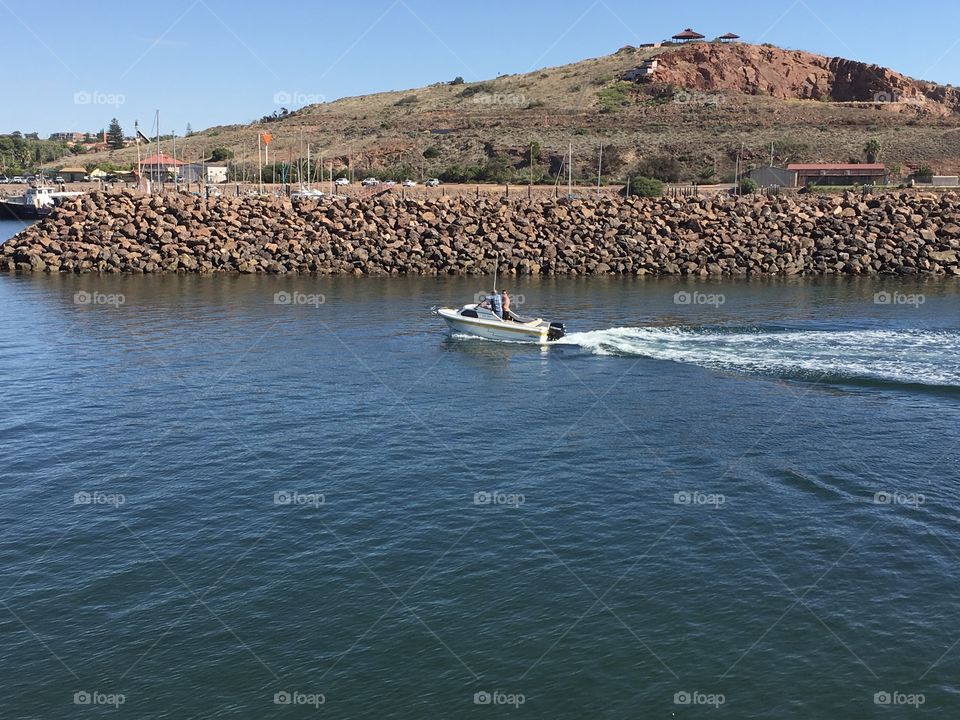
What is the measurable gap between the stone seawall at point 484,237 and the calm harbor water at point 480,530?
27.7 meters

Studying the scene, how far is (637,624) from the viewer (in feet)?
60.4

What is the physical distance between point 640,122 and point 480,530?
427 feet

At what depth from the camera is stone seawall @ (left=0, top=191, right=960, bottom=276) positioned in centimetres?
7000

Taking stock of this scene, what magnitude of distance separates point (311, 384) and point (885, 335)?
28.2 metres

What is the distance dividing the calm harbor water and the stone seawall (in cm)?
2766

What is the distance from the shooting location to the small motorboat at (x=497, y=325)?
4381 centimetres

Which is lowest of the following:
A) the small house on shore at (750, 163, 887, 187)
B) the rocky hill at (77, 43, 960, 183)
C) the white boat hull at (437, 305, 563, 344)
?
the white boat hull at (437, 305, 563, 344)

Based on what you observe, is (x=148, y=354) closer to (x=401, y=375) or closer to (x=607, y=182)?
(x=401, y=375)

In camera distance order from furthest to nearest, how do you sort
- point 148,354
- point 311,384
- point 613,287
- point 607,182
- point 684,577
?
1. point 607,182
2. point 613,287
3. point 148,354
4. point 311,384
5. point 684,577

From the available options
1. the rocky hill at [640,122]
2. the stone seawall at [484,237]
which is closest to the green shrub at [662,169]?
the rocky hill at [640,122]

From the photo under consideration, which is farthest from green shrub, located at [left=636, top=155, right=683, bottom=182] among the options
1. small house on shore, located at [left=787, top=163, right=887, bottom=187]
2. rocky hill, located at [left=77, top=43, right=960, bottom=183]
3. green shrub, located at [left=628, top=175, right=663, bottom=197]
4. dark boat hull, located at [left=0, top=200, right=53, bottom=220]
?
dark boat hull, located at [left=0, top=200, right=53, bottom=220]

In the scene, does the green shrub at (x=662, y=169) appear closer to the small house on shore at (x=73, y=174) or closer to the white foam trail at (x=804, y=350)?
the white foam trail at (x=804, y=350)

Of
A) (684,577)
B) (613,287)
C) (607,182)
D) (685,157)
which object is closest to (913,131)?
(685,157)

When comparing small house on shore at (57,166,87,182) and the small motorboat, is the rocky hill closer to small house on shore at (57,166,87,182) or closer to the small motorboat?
small house on shore at (57,166,87,182)
